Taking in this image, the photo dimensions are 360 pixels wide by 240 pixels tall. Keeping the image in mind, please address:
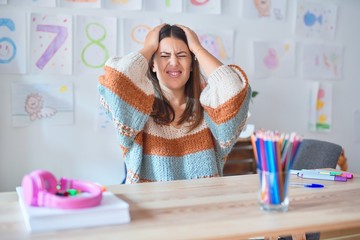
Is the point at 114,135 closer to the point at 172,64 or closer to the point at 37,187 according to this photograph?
the point at 172,64

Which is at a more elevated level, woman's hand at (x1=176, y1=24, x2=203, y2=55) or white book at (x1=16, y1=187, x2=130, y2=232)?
woman's hand at (x1=176, y1=24, x2=203, y2=55)

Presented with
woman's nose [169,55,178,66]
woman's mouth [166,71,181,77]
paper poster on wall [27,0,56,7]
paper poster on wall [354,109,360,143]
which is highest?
paper poster on wall [27,0,56,7]

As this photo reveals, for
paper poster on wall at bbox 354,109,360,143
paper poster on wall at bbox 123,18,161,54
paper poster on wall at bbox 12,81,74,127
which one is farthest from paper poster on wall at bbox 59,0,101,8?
paper poster on wall at bbox 354,109,360,143

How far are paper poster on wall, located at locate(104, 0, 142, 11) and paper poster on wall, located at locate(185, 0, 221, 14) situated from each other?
282 millimetres

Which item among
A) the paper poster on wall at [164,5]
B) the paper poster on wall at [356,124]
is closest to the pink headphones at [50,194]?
the paper poster on wall at [164,5]

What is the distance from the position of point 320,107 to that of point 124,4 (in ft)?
4.62

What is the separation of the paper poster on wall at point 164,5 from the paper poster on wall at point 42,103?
1.92 feet

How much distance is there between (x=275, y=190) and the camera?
0.77m

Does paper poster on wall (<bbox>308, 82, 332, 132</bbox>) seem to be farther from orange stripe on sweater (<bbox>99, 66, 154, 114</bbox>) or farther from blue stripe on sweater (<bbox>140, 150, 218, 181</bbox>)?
orange stripe on sweater (<bbox>99, 66, 154, 114</bbox>)

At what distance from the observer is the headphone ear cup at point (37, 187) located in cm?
70

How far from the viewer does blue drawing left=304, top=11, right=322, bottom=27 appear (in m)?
2.75

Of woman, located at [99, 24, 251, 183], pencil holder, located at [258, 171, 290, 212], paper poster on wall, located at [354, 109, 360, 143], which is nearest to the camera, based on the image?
pencil holder, located at [258, 171, 290, 212]

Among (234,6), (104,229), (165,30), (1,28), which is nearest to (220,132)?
(165,30)

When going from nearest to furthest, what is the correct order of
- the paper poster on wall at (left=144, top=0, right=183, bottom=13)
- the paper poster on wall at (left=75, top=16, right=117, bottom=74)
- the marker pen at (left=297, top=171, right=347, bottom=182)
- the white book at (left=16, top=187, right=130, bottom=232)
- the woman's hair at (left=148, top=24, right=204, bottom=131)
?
the white book at (left=16, top=187, right=130, bottom=232), the marker pen at (left=297, top=171, right=347, bottom=182), the woman's hair at (left=148, top=24, right=204, bottom=131), the paper poster on wall at (left=75, top=16, right=117, bottom=74), the paper poster on wall at (left=144, top=0, right=183, bottom=13)
